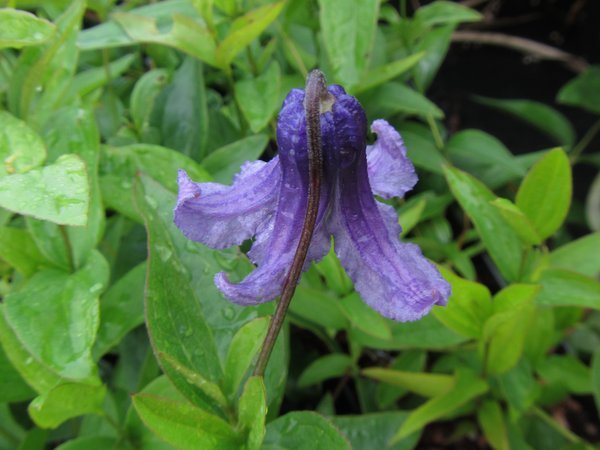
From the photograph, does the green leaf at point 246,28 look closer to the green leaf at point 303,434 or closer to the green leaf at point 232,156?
the green leaf at point 232,156

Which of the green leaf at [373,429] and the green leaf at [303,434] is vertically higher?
the green leaf at [303,434]

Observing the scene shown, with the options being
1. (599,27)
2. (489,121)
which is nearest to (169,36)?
(489,121)

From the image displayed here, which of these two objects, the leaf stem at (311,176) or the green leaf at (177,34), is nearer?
the leaf stem at (311,176)

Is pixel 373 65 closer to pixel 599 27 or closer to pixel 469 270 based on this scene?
pixel 469 270

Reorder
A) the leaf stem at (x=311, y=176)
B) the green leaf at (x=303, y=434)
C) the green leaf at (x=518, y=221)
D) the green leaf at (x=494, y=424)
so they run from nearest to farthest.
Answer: the leaf stem at (x=311, y=176)
the green leaf at (x=303, y=434)
the green leaf at (x=518, y=221)
the green leaf at (x=494, y=424)

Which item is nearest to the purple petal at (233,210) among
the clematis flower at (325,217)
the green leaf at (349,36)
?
the clematis flower at (325,217)

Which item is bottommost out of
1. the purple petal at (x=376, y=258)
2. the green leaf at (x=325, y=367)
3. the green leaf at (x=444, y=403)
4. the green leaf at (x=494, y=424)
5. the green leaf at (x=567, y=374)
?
the green leaf at (x=494, y=424)
